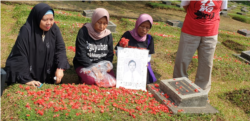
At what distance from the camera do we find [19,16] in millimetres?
7848

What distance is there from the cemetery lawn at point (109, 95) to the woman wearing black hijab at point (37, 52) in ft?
0.86

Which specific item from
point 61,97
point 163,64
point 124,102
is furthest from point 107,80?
point 163,64

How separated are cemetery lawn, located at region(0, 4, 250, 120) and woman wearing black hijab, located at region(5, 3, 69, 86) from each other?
10.3 inches

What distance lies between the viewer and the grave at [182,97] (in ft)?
11.9

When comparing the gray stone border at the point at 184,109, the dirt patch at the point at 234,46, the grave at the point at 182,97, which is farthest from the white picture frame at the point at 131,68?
the dirt patch at the point at 234,46

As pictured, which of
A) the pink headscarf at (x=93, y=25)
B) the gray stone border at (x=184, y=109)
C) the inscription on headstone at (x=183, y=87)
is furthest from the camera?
the pink headscarf at (x=93, y=25)

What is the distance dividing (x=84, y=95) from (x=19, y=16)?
584 cm

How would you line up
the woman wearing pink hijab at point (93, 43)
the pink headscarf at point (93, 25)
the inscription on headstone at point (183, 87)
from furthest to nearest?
1. the woman wearing pink hijab at point (93, 43)
2. the pink headscarf at point (93, 25)
3. the inscription on headstone at point (183, 87)

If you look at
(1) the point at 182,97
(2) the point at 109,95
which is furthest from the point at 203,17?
(2) the point at 109,95

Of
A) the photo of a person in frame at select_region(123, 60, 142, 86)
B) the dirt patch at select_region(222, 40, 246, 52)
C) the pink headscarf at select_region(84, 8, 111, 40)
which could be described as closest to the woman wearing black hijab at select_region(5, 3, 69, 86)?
the pink headscarf at select_region(84, 8, 111, 40)

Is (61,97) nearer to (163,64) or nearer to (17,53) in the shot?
(17,53)

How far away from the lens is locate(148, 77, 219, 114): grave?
3.62m

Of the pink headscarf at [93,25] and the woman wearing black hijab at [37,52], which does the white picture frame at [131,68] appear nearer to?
the pink headscarf at [93,25]

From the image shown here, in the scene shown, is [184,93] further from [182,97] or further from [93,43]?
[93,43]
